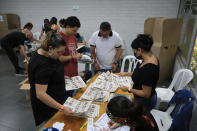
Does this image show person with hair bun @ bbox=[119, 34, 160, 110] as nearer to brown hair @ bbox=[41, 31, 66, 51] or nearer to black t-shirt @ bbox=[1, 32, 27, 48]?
brown hair @ bbox=[41, 31, 66, 51]

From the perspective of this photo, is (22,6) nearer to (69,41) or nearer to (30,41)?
(30,41)

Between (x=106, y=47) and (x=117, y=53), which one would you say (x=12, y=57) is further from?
(x=117, y=53)

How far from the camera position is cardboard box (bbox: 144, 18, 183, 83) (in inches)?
129

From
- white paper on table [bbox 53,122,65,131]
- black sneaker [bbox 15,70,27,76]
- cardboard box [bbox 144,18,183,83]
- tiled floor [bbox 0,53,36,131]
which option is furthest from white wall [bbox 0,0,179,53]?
white paper on table [bbox 53,122,65,131]

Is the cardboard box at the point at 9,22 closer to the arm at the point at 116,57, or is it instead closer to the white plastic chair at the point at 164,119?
the arm at the point at 116,57

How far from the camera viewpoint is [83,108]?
1407mm

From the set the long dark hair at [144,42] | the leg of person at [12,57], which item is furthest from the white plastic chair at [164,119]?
the leg of person at [12,57]

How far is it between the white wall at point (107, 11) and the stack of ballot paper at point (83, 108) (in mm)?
3963

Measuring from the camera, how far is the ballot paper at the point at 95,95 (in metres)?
1.63

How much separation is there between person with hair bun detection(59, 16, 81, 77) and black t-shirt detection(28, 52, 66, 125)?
20.2 inches

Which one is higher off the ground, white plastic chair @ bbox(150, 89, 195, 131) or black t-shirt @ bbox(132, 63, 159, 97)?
black t-shirt @ bbox(132, 63, 159, 97)

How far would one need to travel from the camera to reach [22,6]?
6.18 m

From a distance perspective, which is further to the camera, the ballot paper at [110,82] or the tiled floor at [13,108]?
the tiled floor at [13,108]

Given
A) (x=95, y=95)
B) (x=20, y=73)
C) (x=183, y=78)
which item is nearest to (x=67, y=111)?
(x=95, y=95)
